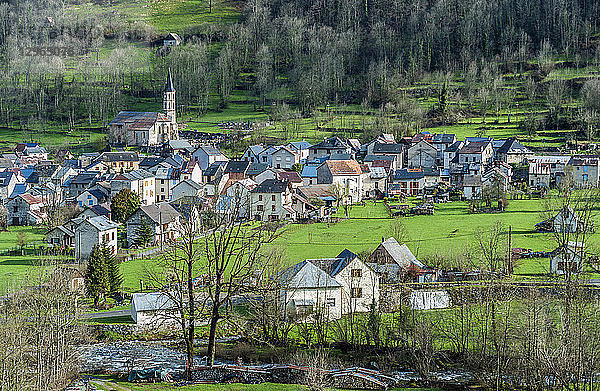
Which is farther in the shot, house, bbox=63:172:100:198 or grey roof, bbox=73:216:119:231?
house, bbox=63:172:100:198

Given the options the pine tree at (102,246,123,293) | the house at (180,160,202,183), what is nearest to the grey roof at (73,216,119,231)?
the pine tree at (102,246,123,293)

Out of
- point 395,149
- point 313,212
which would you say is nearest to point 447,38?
point 395,149

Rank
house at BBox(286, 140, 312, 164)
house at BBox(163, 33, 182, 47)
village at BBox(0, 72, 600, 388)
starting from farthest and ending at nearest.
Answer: house at BBox(163, 33, 182, 47)
house at BBox(286, 140, 312, 164)
village at BBox(0, 72, 600, 388)

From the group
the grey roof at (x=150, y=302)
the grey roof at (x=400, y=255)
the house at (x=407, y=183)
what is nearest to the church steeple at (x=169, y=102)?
the house at (x=407, y=183)

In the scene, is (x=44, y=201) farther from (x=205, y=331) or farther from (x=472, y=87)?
(x=472, y=87)

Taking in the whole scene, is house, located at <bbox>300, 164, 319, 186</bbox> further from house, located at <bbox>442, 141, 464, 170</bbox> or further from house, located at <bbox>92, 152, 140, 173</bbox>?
house, located at <bbox>92, 152, 140, 173</bbox>

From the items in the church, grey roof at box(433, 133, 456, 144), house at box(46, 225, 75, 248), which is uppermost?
the church

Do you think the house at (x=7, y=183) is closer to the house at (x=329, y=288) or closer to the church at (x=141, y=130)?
the church at (x=141, y=130)
